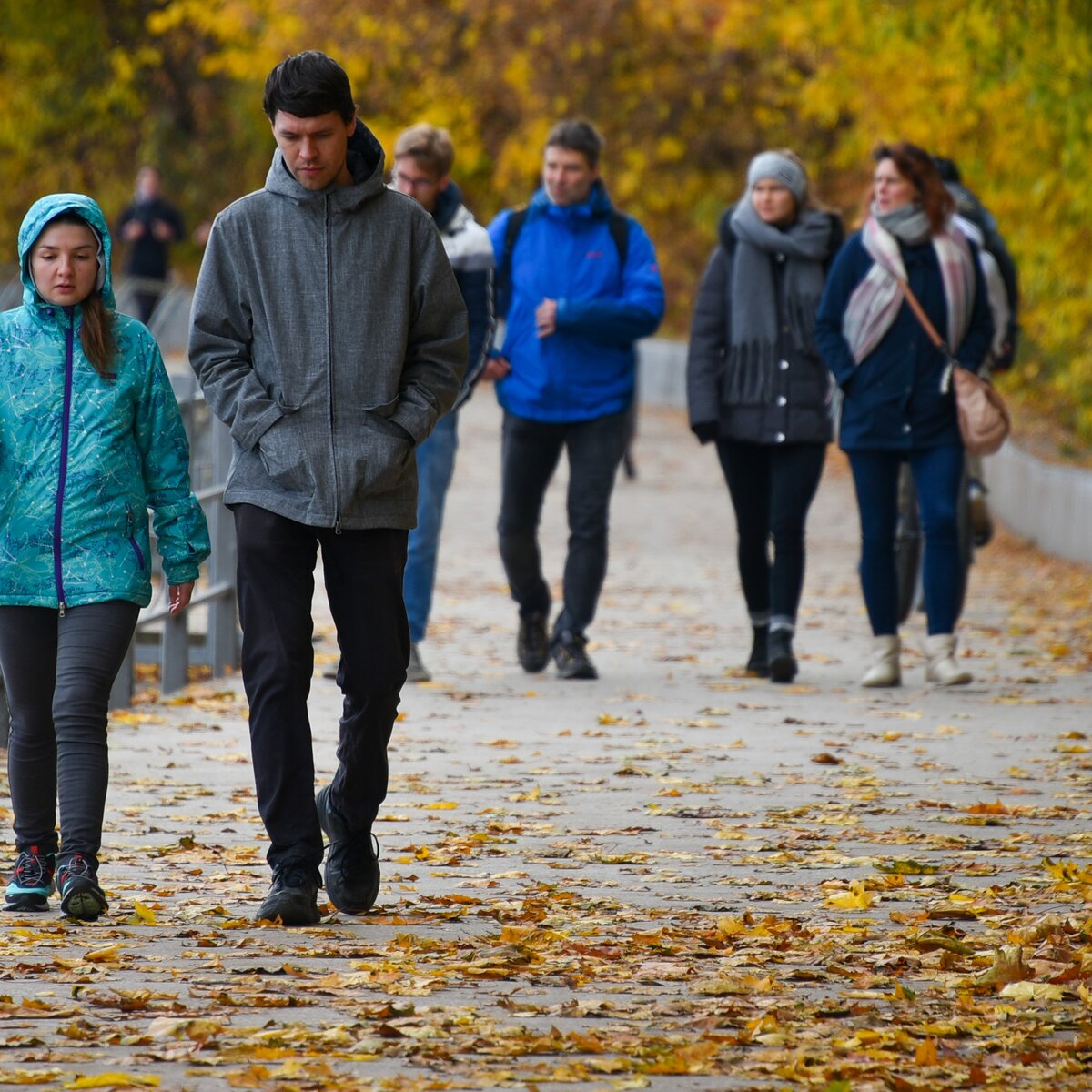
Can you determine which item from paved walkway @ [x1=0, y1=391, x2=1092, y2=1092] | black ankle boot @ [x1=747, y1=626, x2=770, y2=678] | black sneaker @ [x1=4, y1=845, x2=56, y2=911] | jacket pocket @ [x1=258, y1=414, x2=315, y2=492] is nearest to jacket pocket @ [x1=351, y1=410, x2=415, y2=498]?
jacket pocket @ [x1=258, y1=414, x2=315, y2=492]

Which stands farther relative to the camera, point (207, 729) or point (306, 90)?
point (207, 729)

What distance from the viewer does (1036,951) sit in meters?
4.99

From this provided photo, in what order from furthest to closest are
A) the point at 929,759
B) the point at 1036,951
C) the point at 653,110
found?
the point at 653,110 → the point at 929,759 → the point at 1036,951

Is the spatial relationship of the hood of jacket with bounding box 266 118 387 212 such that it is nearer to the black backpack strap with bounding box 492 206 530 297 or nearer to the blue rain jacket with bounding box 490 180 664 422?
the blue rain jacket with bounding box 490 180 664 422

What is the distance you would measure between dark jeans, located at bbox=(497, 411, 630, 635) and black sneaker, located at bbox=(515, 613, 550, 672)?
0.20m

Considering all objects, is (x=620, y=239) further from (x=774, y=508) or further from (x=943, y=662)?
(x=943, y=662)

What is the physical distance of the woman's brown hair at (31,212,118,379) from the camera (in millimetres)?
5465

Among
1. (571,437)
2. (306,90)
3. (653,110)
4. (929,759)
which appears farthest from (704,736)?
(653,110)

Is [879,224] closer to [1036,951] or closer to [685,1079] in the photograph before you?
[1036,951]

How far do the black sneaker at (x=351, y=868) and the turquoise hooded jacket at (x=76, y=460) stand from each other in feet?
2.22

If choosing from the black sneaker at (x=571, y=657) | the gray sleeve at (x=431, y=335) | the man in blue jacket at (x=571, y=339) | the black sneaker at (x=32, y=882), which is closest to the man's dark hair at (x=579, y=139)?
the man in blue jacket at (x=571, y=339)

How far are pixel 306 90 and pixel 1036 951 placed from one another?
2.34m

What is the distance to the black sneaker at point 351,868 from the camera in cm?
545

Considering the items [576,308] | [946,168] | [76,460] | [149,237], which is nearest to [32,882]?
[76,460]
